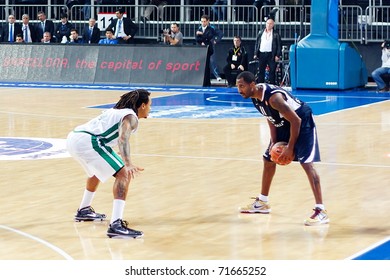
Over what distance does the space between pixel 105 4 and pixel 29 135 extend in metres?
17.5

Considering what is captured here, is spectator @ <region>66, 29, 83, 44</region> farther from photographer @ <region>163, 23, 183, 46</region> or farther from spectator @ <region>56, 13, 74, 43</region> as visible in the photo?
photographer @ <region>163, 23, 183, 46</region>

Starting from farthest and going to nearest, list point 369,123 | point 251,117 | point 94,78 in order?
point 94,78 < point 251,117 < point 369,123

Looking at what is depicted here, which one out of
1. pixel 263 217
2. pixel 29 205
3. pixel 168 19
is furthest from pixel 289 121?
pixel 168 19

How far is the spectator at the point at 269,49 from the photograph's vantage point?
2897cm

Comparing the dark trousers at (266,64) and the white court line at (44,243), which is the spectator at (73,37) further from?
the white court line at (44,243)

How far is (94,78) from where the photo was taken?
1236 inches

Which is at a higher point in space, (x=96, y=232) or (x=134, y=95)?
(x=134, y=95)

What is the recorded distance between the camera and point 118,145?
1032cm

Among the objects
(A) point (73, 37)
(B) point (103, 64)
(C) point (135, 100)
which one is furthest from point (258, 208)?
(A) point (73, 37)

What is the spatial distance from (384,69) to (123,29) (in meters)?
8.42

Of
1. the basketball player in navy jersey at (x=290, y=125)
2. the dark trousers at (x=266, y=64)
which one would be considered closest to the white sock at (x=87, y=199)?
the basketball player in navy jersey at (x=290, y=125)

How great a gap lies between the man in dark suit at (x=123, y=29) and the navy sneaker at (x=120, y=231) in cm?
2220

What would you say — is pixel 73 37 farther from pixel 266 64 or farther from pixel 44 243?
pixel 44 243
